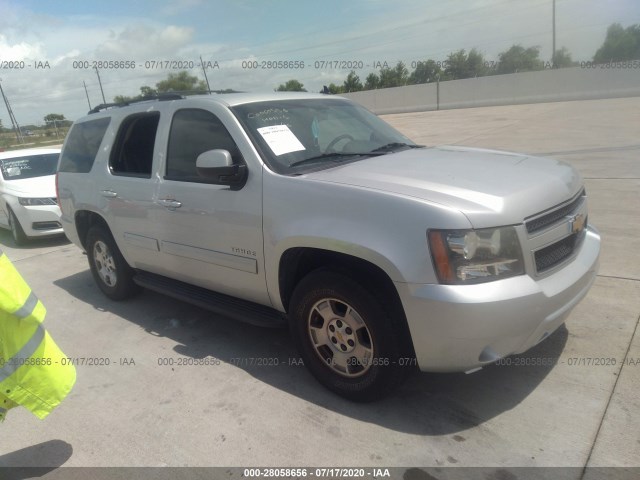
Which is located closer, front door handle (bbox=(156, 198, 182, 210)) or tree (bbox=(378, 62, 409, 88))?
front door handle (bbox=(156, 198, 182, 210))

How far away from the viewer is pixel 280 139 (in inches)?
137

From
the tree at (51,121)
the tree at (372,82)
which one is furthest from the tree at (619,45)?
the tree at (51,121)

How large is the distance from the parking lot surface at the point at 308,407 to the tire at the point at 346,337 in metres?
0.17

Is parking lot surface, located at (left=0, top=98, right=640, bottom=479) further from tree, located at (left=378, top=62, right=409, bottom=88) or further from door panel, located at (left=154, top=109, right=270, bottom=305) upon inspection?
tree, located at (left=378, top=62, right=409, bottom=88)

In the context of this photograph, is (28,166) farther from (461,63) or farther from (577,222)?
(461,63)

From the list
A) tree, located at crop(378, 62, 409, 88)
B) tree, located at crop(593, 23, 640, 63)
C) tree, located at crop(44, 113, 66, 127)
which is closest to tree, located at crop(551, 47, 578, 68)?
tree, located at crop(593, 23, 640, 63)

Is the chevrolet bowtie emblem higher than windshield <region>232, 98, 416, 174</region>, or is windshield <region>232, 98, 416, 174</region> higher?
windshield <region>232, 98, 416, 174</region>

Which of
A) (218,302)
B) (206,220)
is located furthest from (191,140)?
(218,302)

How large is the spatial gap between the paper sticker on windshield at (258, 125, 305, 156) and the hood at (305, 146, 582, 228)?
39 centimetres

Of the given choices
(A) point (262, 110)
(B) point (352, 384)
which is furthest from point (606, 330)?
(A) point (262, 110)

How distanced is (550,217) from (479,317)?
0.78m

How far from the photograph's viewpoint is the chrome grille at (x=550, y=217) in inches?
104

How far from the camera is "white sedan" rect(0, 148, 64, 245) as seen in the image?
7984 mm

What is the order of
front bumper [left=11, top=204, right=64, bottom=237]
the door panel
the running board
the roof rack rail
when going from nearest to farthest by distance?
the door panel
the running board
the roof rack rail
front bumper [left=11, top=204, right=64, bottom=237]
